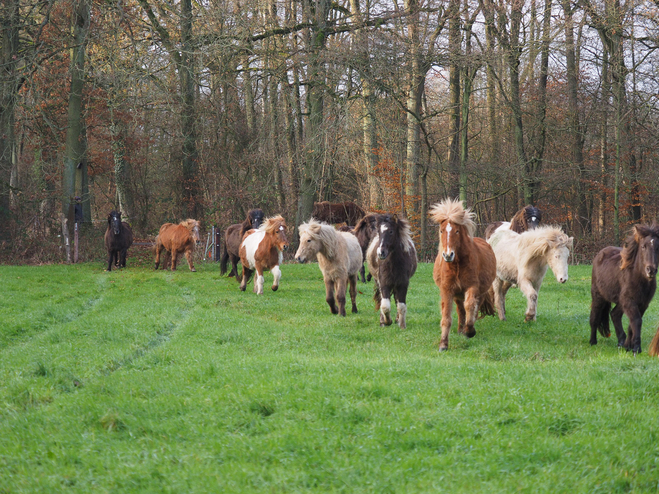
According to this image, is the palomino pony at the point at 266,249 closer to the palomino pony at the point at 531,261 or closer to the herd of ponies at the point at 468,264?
the herd of ponies at the point at 468,264

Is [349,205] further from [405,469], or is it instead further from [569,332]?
[405,469]

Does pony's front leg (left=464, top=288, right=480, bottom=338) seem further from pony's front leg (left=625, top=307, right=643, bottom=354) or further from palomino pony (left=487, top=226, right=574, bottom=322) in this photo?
palomino pony (left=487, top=226, right=574, bottom=322)

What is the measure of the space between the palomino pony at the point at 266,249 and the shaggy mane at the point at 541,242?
5069 millimetres

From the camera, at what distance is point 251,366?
23.5 ft

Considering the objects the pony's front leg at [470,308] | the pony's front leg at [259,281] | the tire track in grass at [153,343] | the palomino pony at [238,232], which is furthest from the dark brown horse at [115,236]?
the pony's front leg at [470,308]

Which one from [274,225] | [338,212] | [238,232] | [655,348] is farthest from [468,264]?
[338,212]

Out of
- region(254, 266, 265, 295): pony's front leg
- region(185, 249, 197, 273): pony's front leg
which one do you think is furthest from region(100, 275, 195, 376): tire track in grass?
region(185, 249, 197, 273): pony's front leg

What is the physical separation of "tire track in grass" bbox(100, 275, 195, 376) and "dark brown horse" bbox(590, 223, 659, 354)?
6034mm

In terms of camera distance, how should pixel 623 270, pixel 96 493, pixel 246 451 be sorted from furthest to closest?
pixel 623 270 < pixel 246 451 < pixel 96 493

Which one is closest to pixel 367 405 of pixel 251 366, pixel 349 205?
pixel 251 366

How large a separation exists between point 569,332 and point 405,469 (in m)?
6.71

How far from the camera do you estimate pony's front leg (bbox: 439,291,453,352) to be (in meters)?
8.45

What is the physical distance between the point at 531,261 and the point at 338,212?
11933 mm

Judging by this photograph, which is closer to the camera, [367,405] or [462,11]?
[367,405]
